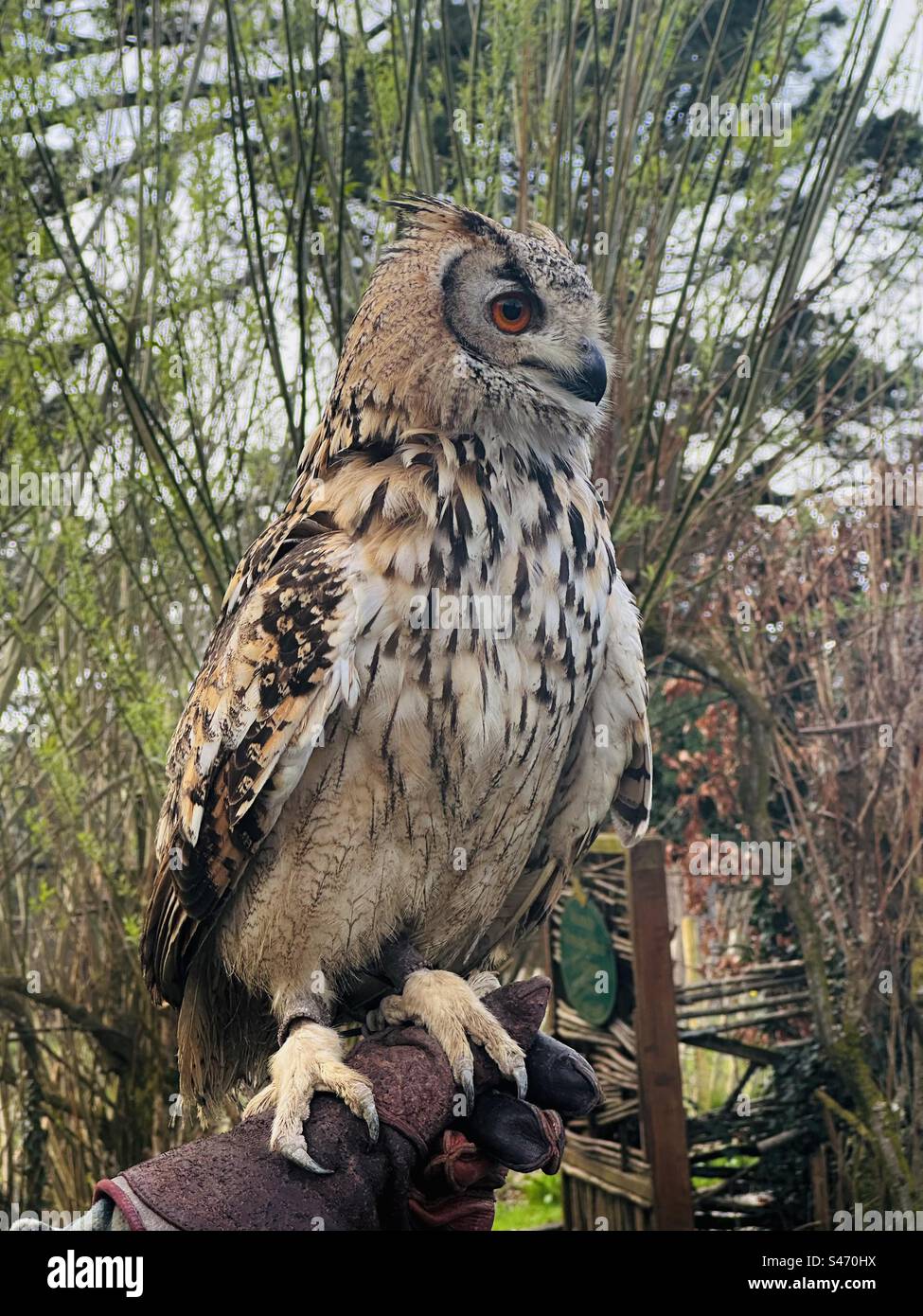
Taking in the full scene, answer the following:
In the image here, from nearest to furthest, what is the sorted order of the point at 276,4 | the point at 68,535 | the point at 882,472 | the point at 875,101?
1. the point at 68,535
2. the point at 875,101
3. the point at 276,4
4. the point at 882,472

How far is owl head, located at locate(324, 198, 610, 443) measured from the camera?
1461mm

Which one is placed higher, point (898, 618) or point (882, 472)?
point (882, 472)

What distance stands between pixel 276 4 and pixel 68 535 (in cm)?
164

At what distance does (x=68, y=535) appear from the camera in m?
2.48

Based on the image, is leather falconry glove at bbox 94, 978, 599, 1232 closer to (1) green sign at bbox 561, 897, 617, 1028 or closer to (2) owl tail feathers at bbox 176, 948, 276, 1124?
(2) owl tail feathers at bbox 176, 948, 276, 1124

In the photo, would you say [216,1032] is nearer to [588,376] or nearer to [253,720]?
[253,720]

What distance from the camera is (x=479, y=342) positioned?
4.82 feet

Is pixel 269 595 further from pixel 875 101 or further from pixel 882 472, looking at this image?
pixel 882 472

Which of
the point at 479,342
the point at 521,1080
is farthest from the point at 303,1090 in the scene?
the point at 479,342

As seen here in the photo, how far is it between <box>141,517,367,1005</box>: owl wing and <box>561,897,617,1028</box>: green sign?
1682 mm

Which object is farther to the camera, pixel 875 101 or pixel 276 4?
pixel 276 4
